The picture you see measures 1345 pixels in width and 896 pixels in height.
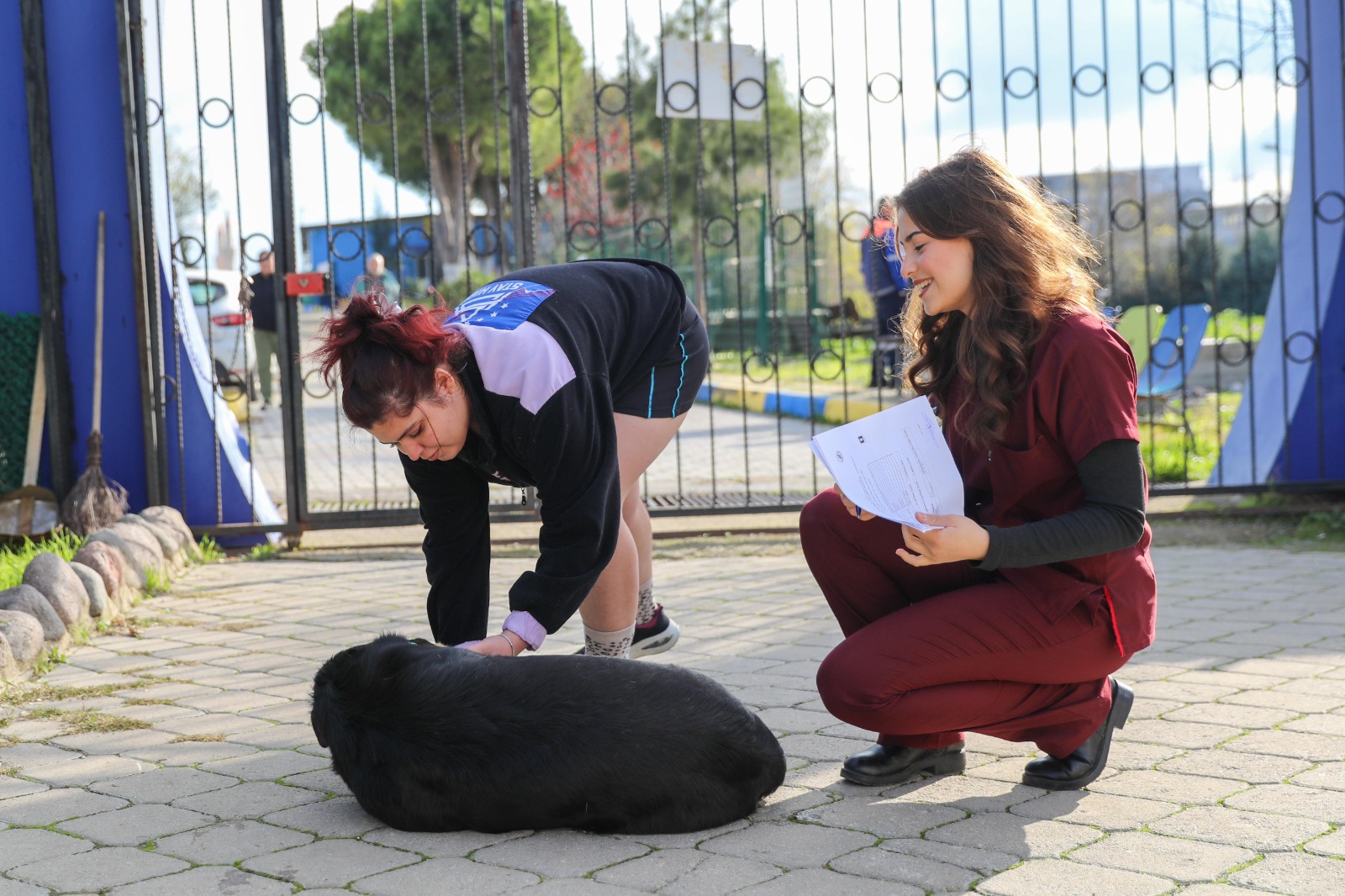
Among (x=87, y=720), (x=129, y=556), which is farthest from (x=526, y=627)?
(x=129, y=556)

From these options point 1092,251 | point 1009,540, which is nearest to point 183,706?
point 1009,540

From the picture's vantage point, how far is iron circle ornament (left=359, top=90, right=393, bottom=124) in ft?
19.3

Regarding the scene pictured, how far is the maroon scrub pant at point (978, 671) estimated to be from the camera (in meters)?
2.51

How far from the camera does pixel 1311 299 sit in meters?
6.47

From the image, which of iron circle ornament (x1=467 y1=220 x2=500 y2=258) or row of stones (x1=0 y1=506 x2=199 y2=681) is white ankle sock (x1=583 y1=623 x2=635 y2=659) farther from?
iron circle ornament (x1=467 y1=220 x2=500 y2=258)

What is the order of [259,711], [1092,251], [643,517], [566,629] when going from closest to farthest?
1. [1092,251]
2. [259,711]
3. [643,517]
4. [566,629]

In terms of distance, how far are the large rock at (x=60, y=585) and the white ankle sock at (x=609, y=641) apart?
81.4 inches

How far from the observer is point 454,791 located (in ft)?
7.58

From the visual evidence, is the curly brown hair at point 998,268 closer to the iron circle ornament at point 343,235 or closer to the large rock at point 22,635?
the large rock at point 22,635

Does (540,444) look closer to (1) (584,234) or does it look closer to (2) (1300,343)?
(1) (584,234)

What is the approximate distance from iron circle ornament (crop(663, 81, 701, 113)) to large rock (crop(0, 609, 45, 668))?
152 inches

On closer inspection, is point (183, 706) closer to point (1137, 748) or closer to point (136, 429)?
point (1137, 748)

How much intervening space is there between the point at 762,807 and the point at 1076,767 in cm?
66

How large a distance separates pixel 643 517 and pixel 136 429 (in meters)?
3.44
